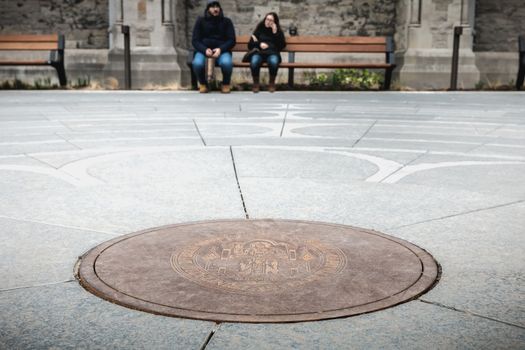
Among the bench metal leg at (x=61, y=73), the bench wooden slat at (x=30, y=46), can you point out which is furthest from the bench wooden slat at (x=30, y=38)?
the bench metal leg at (x=61, y=73)

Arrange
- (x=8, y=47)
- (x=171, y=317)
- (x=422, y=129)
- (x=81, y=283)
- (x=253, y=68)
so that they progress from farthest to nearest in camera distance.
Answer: (x=8, y=47), (x=253, y=68), (x=422, y=129), (x=81, y=283), (x=171, y=317)

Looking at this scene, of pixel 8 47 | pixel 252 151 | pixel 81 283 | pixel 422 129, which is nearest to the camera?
pixel 81 283

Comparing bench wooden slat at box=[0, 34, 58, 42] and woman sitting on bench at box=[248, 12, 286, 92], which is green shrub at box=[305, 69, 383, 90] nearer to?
woman sitting on bench at box=[248, 12, 286, 92]

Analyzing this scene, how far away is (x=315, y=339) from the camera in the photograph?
1799mm

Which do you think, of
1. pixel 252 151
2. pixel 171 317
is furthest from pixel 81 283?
pixel 252 151

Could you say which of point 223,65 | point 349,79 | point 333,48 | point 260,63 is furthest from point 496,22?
point 223,65

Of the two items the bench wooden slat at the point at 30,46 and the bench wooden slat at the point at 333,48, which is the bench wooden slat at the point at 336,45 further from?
the bench wooden slat at the point at 30,46

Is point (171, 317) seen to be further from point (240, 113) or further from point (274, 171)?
point (240, 113)

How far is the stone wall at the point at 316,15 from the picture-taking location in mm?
16312

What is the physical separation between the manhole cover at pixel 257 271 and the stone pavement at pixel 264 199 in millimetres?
68

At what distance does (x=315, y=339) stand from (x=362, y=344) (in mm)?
121

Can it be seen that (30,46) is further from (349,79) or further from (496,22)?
(496,22)

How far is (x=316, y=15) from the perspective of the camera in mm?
16438

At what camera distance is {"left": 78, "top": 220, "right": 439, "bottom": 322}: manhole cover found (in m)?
2.01
